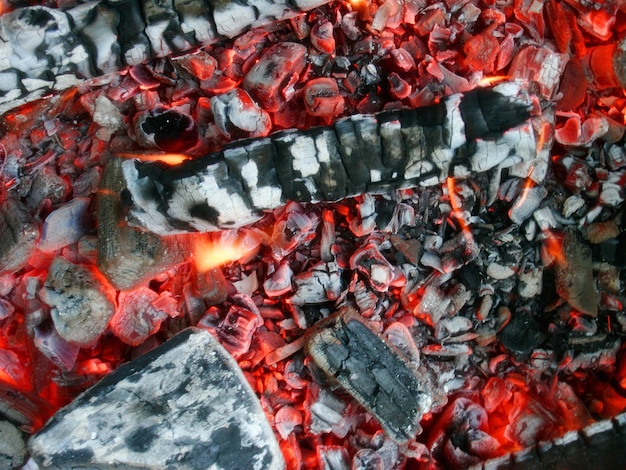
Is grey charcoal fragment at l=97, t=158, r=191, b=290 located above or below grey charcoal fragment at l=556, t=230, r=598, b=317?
above

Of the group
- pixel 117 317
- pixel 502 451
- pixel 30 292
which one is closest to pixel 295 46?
pixel 117 317

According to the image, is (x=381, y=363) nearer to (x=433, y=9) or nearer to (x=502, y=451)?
(x=502, y=451)

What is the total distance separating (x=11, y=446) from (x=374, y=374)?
1.03m

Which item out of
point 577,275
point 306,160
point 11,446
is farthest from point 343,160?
point 11,446

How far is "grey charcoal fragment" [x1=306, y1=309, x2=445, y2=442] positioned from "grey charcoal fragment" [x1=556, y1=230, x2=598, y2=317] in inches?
21.1

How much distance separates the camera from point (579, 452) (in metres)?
1.73

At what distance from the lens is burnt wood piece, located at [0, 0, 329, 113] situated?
1696 millimetres

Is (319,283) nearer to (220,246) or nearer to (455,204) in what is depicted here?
(220,246)

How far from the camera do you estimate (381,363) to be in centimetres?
177

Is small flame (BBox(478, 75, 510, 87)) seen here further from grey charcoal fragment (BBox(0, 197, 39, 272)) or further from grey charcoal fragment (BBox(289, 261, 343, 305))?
grey charcoal fragment (BBox(0, 197, 39, 272))

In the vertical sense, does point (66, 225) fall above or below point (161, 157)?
below

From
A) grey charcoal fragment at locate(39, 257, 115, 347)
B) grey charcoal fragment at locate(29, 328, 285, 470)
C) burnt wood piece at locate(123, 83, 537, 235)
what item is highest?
burnt wood piece at locate(123, 83, 537, 235)

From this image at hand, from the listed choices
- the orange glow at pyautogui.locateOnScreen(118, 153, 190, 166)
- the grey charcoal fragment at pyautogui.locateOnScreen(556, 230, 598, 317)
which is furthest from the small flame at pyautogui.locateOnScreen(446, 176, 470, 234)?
the orange glow at pyautogui.locateOnScreen(118, 153, 190, 166)

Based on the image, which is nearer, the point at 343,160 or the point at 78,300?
the point at 343,160
